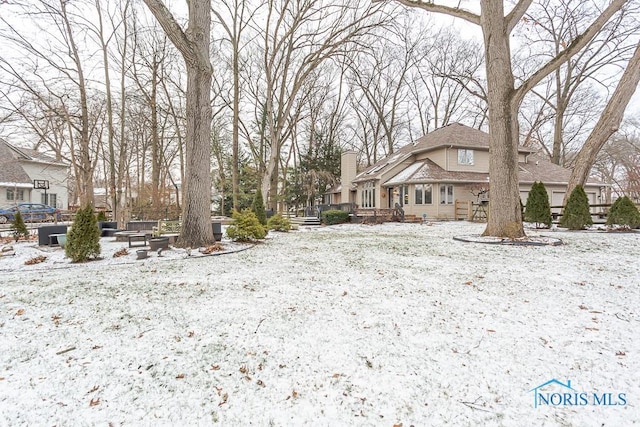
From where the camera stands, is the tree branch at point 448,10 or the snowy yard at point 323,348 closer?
the snowy yard at point 323,348

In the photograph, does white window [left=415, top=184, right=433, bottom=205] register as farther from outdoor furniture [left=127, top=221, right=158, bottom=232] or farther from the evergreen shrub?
outdoor furniture [left=127, top=221, right=158, bottom=232]

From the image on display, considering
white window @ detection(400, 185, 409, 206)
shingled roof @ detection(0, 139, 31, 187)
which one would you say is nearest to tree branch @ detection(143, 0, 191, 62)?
white window @ detection(400, 185, 409, 206)

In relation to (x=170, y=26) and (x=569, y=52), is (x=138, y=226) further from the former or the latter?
(x=569, y=52)

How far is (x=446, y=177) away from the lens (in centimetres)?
1920

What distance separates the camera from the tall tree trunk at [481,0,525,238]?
8742 millimetres

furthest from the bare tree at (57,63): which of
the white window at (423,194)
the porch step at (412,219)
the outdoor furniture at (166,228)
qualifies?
the white window at (423,194)

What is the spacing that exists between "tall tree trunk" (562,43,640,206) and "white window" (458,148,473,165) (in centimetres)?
842

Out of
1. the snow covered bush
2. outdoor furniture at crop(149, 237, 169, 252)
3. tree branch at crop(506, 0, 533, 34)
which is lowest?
outdoor furniture at crop(149, 237, 169, 252)

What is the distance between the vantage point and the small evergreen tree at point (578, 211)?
1125cm

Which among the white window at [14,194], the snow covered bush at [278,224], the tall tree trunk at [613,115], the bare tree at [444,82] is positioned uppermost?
the bare tree at [444,82]

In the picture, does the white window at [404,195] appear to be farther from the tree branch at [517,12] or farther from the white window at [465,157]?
the tree branch at [517,12]

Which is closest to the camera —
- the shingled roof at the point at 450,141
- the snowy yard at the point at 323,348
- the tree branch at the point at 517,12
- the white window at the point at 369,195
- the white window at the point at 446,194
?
the snowy yard at the point at 323,348

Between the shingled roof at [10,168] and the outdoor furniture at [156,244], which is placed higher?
the shingled roof at [10,168]

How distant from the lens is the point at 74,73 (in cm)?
1361
